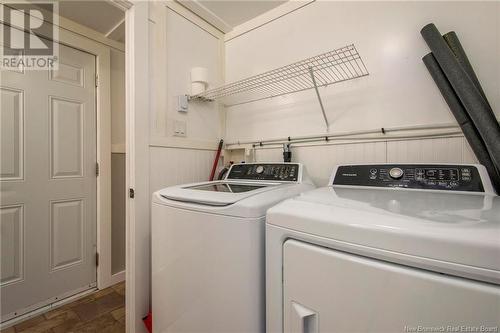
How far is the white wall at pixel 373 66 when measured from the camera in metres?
1.13

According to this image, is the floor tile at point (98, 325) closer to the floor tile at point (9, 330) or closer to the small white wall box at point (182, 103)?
the floor tile at point (9, 330)

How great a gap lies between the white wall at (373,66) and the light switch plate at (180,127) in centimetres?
55

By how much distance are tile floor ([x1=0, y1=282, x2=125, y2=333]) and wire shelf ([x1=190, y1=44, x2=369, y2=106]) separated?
185cm

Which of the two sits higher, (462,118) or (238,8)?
(238,8)

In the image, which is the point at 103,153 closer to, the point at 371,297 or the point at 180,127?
the point at 180,127

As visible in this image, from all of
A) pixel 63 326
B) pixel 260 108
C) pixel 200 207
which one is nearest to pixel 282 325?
pixel 200 207

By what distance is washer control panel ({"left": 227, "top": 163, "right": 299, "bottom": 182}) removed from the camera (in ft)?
4.48

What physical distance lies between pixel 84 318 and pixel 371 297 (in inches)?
86.3

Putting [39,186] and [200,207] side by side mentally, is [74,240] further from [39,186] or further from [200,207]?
[200,207]

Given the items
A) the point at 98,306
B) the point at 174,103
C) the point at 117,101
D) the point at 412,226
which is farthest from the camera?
the point at 117,101

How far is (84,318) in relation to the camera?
1.76m

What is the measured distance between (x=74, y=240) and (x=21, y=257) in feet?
1.13

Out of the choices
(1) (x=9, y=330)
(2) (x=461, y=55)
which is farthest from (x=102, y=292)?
(2) (x=461, y=55)

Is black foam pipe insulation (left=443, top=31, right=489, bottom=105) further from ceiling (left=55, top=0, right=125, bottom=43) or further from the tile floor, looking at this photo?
the tile floor
